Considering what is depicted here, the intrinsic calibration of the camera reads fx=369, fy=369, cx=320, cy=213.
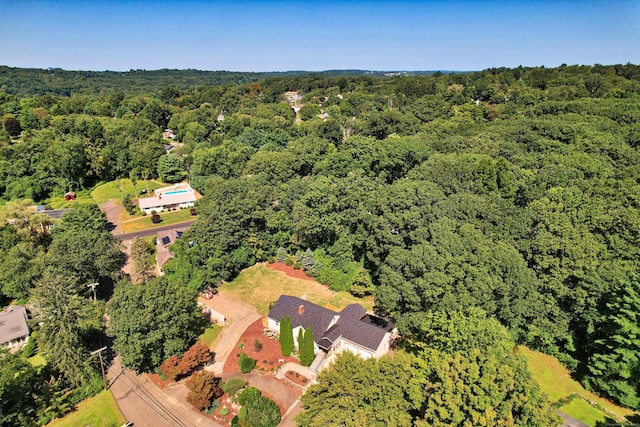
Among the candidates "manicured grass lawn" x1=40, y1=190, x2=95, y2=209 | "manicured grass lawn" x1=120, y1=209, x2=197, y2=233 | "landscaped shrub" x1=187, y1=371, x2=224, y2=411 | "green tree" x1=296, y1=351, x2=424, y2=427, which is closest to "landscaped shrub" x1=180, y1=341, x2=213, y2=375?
"landscaped shrub" x1=187, y1=371, x2=224, y2=411

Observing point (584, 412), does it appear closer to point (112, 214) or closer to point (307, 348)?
point (307, 348)

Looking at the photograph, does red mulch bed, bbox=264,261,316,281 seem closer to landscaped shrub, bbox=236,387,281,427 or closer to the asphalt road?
landscaped shrub, bbox=236,387,281,427

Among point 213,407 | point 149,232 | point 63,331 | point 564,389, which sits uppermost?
point 63,331

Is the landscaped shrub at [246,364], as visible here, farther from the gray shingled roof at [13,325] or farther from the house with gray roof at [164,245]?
the gray shingled roof at [13,325]

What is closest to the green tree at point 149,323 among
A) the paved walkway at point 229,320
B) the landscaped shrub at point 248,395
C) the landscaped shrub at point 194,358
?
the landscaped shrub at point 194,358

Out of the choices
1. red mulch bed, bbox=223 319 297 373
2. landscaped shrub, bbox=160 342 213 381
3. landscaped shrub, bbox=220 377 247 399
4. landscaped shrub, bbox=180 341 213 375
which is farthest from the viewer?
red mulch bed, bbox=223 319 297 373

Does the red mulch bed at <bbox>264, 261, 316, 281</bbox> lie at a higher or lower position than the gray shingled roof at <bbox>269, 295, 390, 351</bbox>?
lower

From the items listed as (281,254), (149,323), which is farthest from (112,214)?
(149,323)

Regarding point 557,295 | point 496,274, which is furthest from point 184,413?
point 557,295
